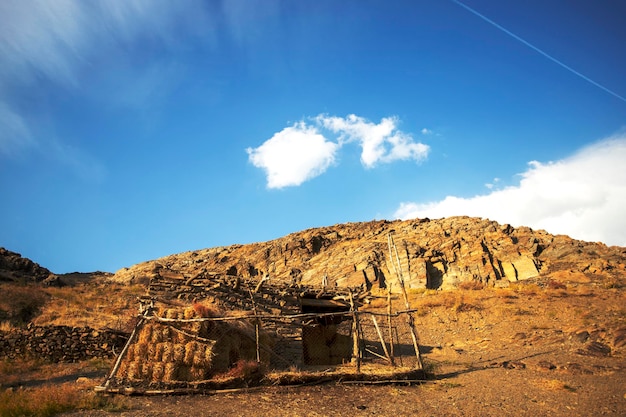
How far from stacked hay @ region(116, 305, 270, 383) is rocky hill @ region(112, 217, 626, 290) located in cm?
1770

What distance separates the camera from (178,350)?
989cm

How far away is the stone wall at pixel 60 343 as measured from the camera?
15.9 m

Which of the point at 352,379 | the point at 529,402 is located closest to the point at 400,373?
the point at 352,379

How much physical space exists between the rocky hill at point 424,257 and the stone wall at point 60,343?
967 cm

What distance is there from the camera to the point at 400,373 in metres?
11.1

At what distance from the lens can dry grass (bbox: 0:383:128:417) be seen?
7.26 m

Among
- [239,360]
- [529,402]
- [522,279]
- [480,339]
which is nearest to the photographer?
[529,402]

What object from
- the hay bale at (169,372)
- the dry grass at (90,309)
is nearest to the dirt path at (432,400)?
the hay bale at (169,372)

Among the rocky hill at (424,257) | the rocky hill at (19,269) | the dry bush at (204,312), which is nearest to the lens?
the dry bush at (204,312)

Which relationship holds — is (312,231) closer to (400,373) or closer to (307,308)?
(307,308)

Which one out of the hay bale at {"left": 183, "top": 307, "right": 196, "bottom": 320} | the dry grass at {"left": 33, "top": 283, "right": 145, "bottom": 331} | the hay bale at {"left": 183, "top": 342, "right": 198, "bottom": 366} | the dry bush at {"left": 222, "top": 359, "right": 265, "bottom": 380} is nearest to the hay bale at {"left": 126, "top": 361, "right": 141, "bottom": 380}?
the hay bale at {"left": 183, "top": 342, "right": 198, "bottom": 366}

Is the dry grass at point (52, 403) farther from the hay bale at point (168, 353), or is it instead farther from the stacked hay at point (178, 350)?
the hay bale at point (168, 353)

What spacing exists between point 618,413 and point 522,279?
28.5 m

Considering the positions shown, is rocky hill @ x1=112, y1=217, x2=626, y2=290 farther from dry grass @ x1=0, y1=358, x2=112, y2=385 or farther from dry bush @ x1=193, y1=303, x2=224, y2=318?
dry bush @ x1=193, y1=303, x2=224, y2=318
